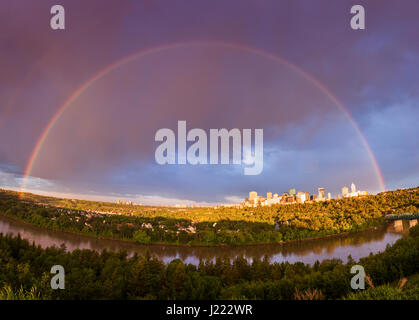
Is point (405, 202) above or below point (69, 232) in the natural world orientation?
above

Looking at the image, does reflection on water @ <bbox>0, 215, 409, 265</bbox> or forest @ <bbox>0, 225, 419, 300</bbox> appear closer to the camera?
forest @ <bbox>0, 225, 419, 300</bbox>

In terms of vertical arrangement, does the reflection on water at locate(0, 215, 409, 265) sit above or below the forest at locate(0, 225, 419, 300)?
below

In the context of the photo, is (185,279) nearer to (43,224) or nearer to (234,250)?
(234,250)

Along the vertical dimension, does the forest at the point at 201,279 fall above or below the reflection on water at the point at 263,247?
above

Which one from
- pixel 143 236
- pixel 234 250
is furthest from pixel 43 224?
pixel 234 250

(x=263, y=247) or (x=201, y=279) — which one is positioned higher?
(x=201, y=279)

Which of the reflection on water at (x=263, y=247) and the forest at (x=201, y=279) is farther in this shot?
the reflection on water at (x=263, y=247)

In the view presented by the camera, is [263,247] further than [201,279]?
Yes
